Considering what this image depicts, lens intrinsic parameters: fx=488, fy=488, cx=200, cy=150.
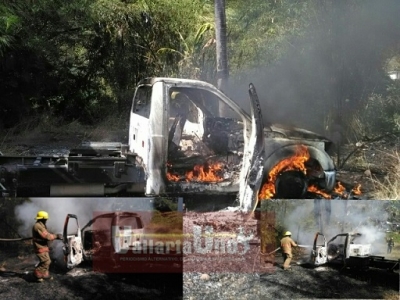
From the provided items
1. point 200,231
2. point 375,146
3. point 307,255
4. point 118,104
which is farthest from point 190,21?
point 307,255

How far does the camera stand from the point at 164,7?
7078 mm

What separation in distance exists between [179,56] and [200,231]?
3296 mm

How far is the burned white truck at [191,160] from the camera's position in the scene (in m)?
4.37

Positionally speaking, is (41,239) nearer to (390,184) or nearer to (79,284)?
(79,284)

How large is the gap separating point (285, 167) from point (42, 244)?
7.73 ft

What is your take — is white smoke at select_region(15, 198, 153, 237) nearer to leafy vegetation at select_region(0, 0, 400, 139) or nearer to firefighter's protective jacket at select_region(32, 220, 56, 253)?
firefighter's protective jacket at select_region(32, 220, 56, 253)

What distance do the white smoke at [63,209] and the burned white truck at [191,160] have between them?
50 cm

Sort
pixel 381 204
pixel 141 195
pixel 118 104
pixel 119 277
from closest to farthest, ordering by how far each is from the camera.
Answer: pixel 119 277
pixel 381 204
pixel 141 195
pixel 118 104

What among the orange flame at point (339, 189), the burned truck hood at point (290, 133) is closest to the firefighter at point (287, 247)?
the burned truck hood at point (290, 133)

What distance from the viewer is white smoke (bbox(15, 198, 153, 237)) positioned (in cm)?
358

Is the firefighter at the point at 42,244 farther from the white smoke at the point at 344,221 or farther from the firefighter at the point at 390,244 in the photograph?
the firefighter at the point at 390,244

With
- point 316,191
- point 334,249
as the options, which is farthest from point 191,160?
point 334,249

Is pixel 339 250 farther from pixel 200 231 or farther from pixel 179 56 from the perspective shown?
pixel 179 56

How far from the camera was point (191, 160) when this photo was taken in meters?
4.78
